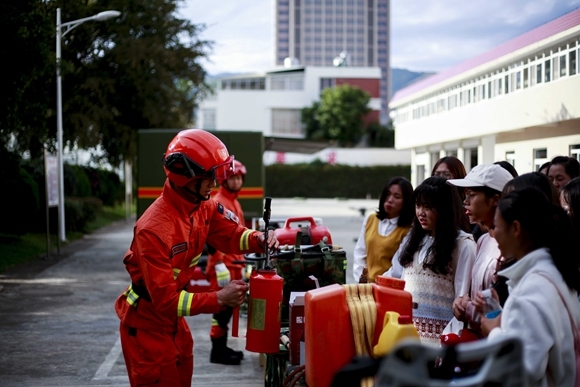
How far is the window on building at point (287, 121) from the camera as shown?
8900 centimetres

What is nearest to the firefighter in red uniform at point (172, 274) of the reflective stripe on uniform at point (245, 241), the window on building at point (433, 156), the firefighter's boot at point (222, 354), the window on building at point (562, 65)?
the reflective stripe on uniform at point (245, 241)

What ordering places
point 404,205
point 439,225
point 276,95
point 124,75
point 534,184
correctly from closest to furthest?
point 534,184
point 439,225
point 404,205
point 124,75
point 276,95

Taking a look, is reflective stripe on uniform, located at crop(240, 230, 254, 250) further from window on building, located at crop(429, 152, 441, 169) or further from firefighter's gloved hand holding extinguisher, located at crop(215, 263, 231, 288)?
window on building, located at crop(429, 152, 441, 169)

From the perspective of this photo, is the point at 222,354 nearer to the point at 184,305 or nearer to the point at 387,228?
the point at 387,228

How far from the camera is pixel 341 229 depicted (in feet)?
96.3

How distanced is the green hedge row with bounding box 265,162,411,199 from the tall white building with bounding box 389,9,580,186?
26.0 m

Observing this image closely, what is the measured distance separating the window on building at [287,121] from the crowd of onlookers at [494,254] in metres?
82.3

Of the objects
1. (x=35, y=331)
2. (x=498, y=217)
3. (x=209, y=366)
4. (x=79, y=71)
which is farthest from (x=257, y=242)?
(x=79, y=71)

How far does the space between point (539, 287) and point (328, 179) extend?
216ft

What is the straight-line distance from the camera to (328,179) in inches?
2707

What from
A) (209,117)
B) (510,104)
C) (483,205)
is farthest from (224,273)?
(209,117)

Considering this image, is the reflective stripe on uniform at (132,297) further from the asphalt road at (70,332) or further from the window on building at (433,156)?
the window on building at (433,156)

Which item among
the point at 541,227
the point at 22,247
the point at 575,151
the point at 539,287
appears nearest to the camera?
the point at 539,287

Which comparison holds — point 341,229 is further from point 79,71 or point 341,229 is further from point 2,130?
point 2,130
